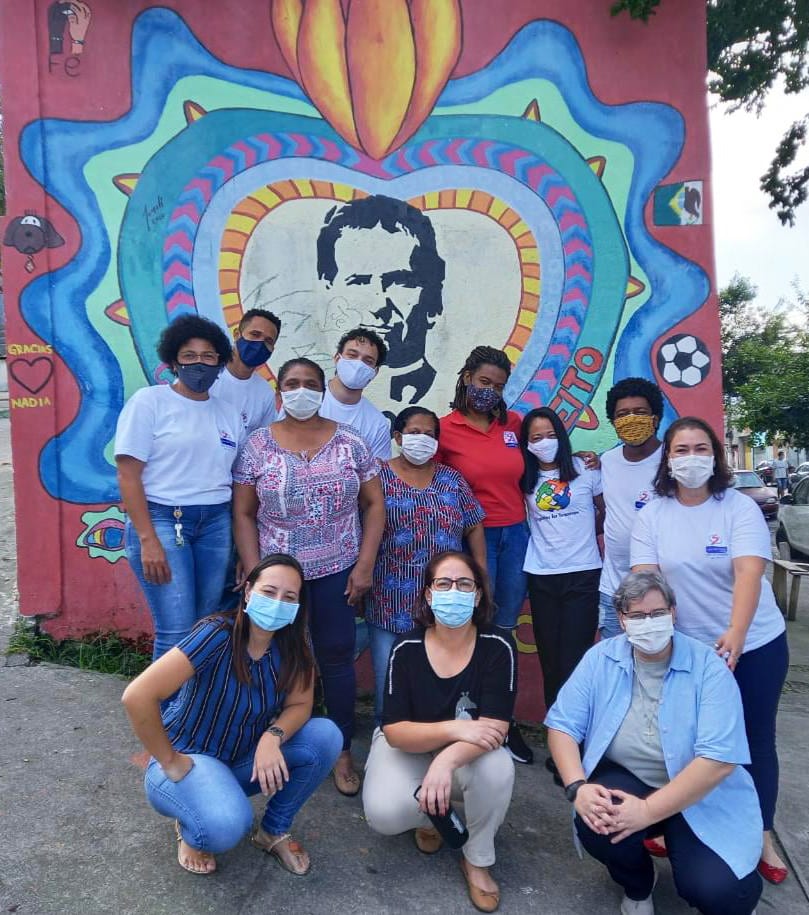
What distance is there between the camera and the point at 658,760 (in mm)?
2570

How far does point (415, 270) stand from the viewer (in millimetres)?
4801

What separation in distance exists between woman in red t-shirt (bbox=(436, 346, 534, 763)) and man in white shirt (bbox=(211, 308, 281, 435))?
37.9 inches

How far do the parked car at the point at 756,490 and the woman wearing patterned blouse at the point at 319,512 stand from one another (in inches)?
475

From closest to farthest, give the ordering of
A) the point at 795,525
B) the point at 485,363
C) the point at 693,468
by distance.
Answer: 1. the point at 693,468
2. the point at 485,363
3. the point at 795,525

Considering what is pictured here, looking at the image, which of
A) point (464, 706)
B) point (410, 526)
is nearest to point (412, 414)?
point (410, 526)

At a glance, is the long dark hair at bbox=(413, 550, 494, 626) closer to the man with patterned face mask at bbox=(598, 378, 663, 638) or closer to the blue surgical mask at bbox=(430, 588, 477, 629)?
the blue surgical mask at bbox=(430, 588, 477, 629)

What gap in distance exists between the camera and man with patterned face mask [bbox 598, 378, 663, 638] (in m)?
3.35

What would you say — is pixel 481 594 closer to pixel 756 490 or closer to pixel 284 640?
pixel 284 640

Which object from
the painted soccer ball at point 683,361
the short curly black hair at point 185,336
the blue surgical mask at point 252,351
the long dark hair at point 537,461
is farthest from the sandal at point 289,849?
the painted soccer ball at point 683,361

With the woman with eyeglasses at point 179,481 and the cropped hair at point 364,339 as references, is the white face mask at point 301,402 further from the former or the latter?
the cropped hair at point 364,339

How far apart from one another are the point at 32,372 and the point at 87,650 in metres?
1.78

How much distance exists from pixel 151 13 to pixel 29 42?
0.80 m

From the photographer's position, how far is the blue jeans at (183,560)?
321cm

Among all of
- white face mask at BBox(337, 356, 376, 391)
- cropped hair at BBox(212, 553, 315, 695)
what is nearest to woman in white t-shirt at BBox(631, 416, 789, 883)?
cropped hair at BBox(212, 553, 315, 695)
